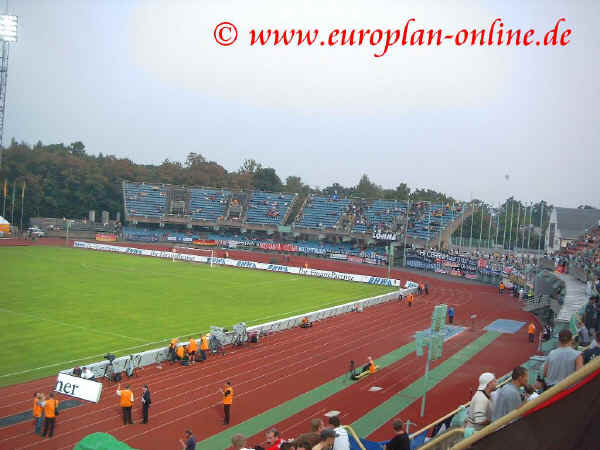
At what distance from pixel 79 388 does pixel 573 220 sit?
70.4 meters

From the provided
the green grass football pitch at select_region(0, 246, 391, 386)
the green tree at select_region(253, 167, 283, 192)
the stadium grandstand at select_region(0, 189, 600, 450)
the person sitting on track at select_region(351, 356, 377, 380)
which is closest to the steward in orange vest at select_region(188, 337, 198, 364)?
the stadium grandstand at select_region(0, 189, 600, 450)

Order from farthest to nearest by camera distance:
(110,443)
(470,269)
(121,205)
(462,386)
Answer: (121,205) < (470,269) < (462,386) < (110,443)

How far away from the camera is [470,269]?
54.0 m

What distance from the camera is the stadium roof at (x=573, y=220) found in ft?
221

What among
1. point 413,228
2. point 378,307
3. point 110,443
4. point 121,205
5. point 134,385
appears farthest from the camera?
point 121,205

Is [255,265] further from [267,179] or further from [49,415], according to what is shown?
[267,179]

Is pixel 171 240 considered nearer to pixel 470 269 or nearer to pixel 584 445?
pixel 470 269

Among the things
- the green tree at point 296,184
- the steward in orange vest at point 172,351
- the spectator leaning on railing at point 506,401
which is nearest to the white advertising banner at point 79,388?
the steward in orange vest at point 172,351

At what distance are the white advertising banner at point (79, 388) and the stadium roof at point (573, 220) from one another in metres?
64.5

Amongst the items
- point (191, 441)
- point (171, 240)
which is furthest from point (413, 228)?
point (191, 441)

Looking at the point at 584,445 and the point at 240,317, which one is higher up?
the point at 584,445

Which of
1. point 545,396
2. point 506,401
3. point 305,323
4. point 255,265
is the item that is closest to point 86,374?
point 305,323

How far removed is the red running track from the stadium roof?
4553 centimetres

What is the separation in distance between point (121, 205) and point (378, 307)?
70118mm
